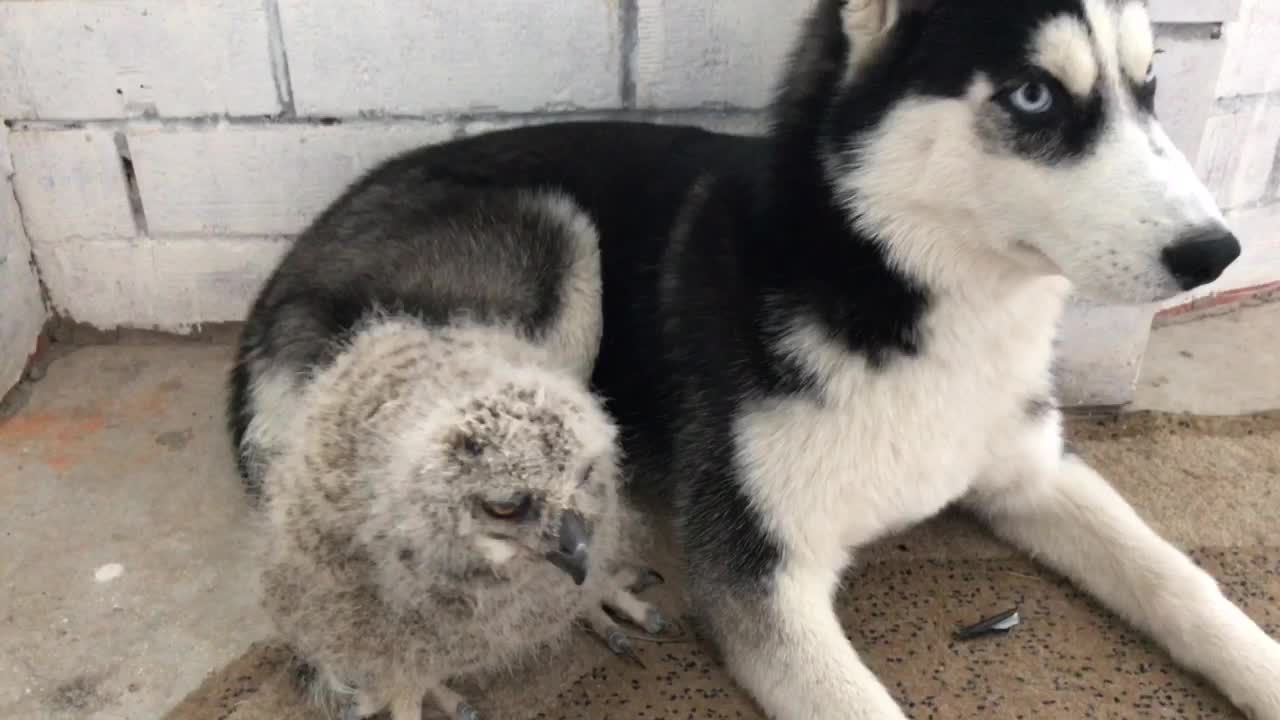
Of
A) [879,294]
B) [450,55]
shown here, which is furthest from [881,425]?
[450,55]

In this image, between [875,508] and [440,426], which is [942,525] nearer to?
[875,508]

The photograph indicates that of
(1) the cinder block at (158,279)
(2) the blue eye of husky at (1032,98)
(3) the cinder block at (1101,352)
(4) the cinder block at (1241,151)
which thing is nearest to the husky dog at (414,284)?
(1) the cinder block at (158,279)

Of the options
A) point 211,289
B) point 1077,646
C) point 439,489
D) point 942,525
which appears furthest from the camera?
point 211,289

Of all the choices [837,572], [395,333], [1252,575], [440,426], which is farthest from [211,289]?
[1252,575]

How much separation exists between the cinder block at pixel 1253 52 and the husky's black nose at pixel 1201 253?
137 cm

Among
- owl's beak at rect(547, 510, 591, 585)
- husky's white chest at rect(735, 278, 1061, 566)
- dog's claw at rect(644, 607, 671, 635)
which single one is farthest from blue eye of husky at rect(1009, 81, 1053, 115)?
dog's claw at rect(644, 607, 671, 635)

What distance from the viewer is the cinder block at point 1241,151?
7.76ft

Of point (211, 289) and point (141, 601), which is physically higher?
point (211, 289)

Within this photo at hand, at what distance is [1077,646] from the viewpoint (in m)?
1.65

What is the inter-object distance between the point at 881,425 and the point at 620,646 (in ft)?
1.86

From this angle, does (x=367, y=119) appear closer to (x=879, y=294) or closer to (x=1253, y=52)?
(x=879, y=294)

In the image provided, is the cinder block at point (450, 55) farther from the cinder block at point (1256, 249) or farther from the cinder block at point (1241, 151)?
the cinder block at point (1256, 249)

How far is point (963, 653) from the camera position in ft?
5.36

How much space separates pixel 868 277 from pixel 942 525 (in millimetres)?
744
